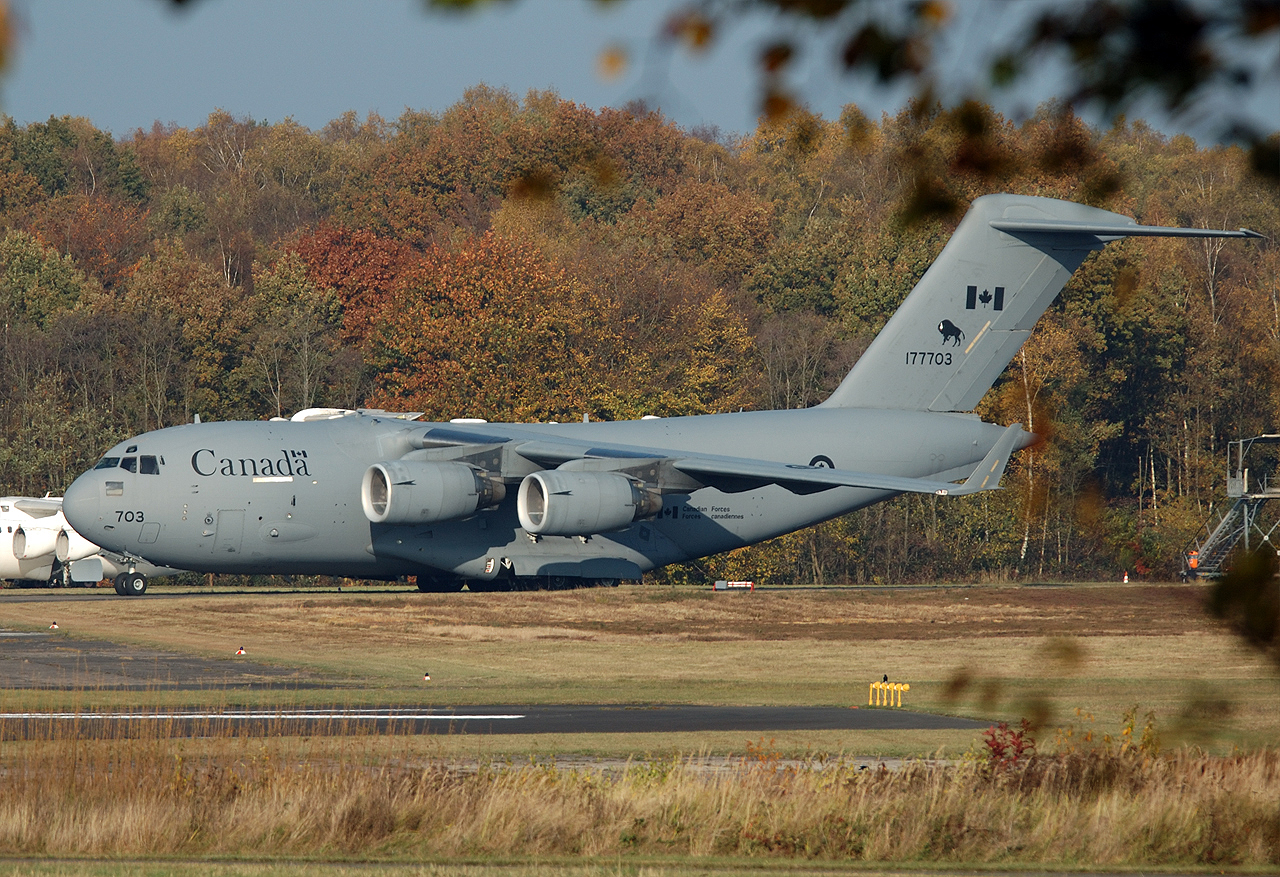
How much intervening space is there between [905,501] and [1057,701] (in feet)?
109

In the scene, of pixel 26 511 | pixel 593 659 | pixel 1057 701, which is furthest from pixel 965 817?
pixel 26 511

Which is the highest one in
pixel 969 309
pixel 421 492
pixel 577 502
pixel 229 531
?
pixel 969 309

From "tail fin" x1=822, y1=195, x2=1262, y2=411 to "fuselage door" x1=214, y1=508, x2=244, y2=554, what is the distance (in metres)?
12.0

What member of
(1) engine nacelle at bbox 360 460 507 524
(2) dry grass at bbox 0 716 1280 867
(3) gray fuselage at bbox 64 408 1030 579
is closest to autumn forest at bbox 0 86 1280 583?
(3) gray fuselage at bbox 64 408 1030 579

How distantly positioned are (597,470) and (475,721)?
1313 centimetres

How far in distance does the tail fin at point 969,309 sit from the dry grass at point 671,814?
2154 centimetres

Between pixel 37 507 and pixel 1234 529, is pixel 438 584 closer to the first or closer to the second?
pixel 37 507

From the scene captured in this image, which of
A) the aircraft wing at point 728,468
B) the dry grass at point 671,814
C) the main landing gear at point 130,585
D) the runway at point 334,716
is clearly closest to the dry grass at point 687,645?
the runway at point 334,716

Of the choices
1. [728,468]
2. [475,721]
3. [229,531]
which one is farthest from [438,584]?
[475,721]

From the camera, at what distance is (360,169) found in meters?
87.7

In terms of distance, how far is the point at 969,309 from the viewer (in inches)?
1288

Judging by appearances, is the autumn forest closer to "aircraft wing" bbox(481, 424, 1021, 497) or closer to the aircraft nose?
"aircraft wing" bbox(481, 424, 1021, 497)

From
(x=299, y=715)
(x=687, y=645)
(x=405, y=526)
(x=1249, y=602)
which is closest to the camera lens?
(x=1249, y=602)

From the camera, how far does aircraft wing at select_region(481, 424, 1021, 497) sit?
2850 cm
